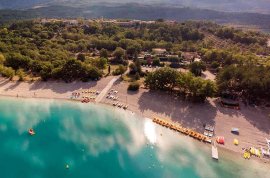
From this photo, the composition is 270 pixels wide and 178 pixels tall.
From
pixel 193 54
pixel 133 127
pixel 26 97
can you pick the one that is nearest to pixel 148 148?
pixel 133 127

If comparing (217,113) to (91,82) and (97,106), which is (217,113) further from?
(91,82)

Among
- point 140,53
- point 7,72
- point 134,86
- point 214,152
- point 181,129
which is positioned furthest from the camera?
point 140,53

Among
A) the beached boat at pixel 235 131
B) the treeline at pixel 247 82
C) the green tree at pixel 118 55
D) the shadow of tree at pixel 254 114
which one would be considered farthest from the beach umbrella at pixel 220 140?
the green tree at pixel 118 55

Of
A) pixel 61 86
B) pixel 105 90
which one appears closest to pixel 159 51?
pixel 105 90

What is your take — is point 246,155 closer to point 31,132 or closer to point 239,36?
point 31,132

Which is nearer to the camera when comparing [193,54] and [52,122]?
[52,122]

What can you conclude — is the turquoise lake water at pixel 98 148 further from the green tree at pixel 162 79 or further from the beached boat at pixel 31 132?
the green tree at pixel 162 79
